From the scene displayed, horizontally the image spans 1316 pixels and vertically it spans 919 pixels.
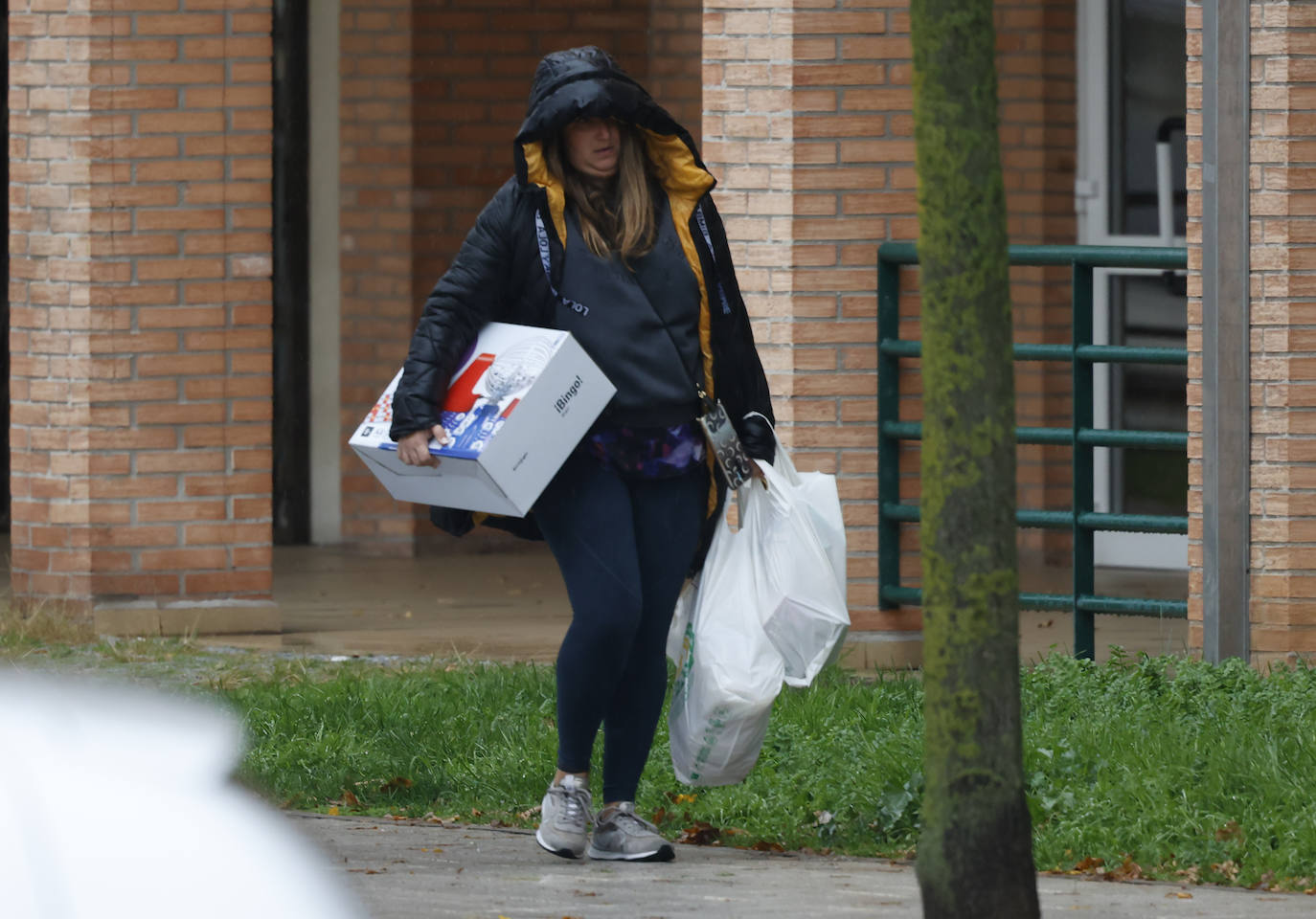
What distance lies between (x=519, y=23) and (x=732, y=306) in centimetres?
627

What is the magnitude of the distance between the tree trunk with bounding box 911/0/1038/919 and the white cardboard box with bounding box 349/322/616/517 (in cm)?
129

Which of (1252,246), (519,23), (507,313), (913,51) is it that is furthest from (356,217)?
(913,51)

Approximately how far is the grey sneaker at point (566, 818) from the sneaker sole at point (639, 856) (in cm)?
4

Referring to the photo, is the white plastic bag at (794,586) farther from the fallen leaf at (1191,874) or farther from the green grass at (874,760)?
the fallen leaf at (1191,874)

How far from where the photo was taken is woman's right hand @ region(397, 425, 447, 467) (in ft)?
17.2

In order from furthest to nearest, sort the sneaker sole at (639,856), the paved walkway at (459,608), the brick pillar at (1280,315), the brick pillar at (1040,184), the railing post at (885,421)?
the brick pillar at (1040,184) → the paved walkway at (459,608) → the railing post at (885,421) → the brick pillar at (1280,315) → the sneaker sole at (639,856)

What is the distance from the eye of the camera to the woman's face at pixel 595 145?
211 inches

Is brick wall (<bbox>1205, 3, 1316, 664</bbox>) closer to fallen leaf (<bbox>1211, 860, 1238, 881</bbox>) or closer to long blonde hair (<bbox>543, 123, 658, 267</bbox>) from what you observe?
fallen leaf (<bbox>1211, 860, 1238, 881</bbox>)

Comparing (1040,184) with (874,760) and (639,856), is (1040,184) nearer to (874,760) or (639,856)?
(874,760)

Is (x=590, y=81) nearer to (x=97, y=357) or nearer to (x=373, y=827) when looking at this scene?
(x=373, y=827)

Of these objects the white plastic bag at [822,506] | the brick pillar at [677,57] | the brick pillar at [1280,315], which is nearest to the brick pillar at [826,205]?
the brick pillar at [1280,315]

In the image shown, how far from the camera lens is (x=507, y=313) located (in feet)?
18.2

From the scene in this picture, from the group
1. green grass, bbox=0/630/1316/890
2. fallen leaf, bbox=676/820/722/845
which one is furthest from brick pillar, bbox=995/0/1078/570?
fallen leaf, bbox=676/820/722/845

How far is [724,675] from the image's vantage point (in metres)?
5.35
